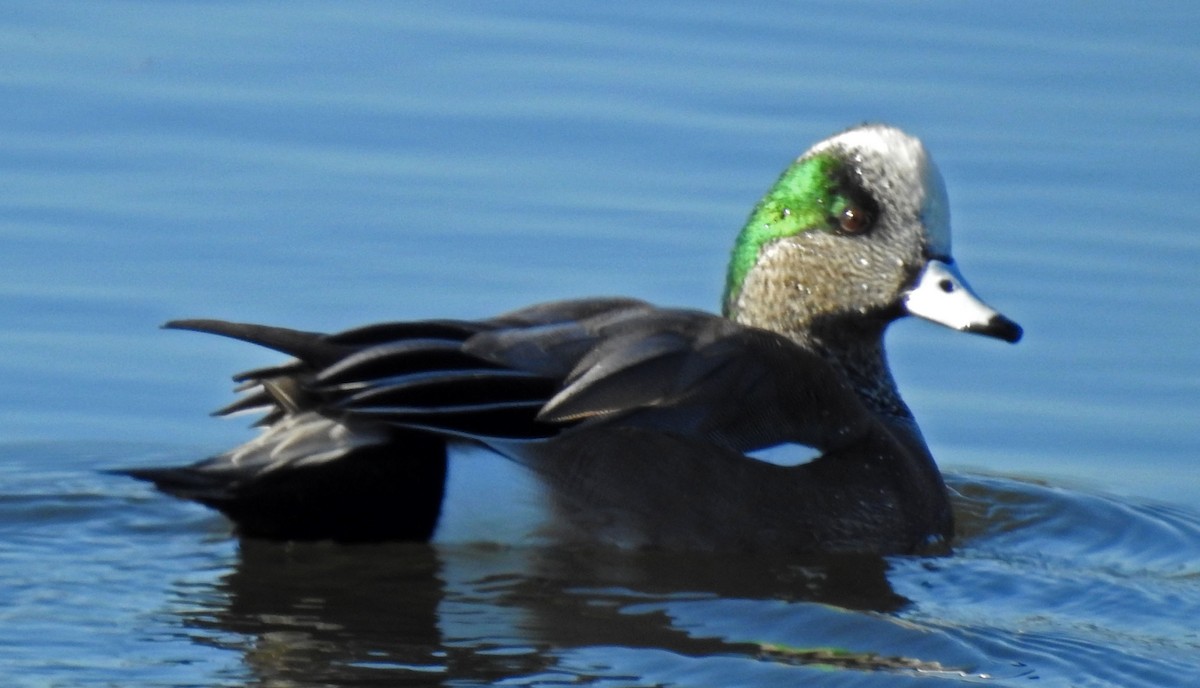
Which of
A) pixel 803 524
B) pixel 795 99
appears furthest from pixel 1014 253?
pixel 803 524

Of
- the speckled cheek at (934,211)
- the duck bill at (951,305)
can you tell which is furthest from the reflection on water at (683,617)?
the speckled cheek at (934,211)

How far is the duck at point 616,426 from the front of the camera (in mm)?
6105

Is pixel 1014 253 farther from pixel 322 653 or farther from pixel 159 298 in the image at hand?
pixel 322 653

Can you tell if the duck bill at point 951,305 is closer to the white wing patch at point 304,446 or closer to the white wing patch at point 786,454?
the white wing patch at point 786,454

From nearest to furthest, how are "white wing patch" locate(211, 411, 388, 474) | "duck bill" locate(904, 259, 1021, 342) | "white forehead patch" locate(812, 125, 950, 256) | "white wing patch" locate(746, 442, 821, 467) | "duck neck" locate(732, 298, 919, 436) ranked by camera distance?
"white wing patch" locate(211, 411, 388, 474)
"white wing patch" locate(746, 442, 821, 467)
"duck bill" locate(904, 259, 1021, 342)
"white forehead patch" locate(812, 125, 950, 256)
"duck neck" locate(732, 298, 919, 436)

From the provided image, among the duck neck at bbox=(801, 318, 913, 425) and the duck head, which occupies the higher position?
the duck head

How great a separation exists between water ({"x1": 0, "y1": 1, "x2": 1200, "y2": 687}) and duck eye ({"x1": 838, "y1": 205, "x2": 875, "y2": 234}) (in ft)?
2.91

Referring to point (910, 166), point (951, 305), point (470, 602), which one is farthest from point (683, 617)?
point (910, 166)

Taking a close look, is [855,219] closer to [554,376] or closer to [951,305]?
[951,305]

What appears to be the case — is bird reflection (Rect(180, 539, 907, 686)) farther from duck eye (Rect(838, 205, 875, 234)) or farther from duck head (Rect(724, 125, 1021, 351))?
duck eye (Rect(838, 205, 875, 234))

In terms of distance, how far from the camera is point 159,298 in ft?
26.7

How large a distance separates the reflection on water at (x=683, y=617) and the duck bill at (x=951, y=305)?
0.65 metres

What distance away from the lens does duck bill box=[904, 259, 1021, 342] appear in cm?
691

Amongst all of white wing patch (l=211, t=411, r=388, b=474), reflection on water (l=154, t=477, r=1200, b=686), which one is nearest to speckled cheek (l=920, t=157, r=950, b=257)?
reflection on water (l=154, t=477, r=1200, b=686)
